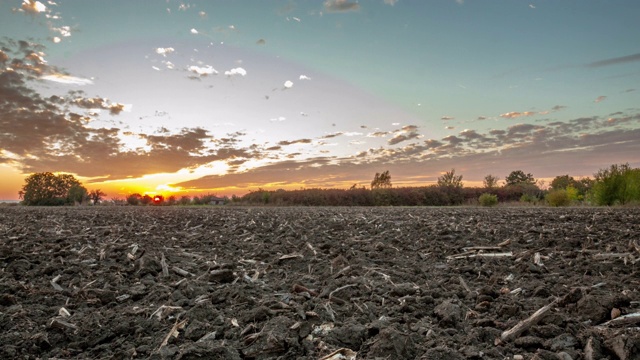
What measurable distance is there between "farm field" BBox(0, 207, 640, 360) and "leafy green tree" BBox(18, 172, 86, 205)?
22.0 meters

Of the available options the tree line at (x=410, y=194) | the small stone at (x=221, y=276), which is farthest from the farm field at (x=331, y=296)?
the tree line at (x=410, y=194)

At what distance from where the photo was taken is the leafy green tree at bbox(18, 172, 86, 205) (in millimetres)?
24273

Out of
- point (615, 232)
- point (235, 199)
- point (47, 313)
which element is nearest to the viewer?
point (47, 313)

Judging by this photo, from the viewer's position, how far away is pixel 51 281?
380 cm

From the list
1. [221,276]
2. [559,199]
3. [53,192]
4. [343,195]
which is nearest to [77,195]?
[53,192]

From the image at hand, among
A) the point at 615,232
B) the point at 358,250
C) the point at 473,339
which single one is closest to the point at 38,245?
the point at 358,250

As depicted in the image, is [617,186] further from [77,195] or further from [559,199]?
[77,195]

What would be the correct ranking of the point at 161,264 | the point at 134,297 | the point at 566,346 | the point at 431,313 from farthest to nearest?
1. the point at 161,264
2. the point at 134,297
3. the point at 431,313
4. the point at 566,346

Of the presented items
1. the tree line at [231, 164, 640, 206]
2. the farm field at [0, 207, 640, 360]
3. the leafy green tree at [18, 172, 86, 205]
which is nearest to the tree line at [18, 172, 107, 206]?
the leafy green tree at [18, 172, 86, 205]

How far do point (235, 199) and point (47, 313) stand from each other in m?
20.9

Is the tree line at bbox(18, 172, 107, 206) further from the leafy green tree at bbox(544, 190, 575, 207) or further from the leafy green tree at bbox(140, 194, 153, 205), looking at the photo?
the leafy green tree at bbox(544, 190, 575, 207)

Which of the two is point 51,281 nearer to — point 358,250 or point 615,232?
point 358,250

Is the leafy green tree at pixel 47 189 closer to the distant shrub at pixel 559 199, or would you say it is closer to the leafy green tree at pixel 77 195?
the leafy green tree at pixel 77 195

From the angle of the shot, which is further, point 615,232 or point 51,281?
point 615,232
